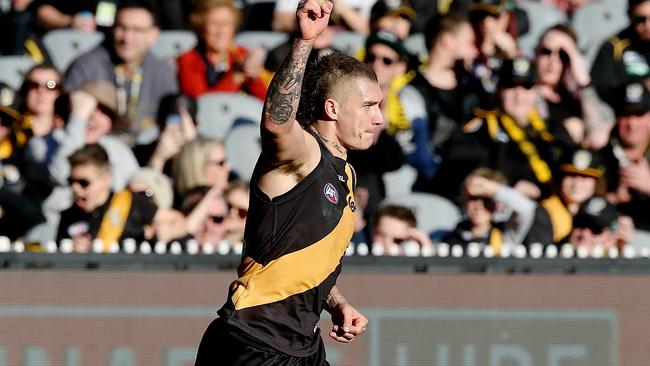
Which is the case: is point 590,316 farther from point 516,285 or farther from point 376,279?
point 376,279

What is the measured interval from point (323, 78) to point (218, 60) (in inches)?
140

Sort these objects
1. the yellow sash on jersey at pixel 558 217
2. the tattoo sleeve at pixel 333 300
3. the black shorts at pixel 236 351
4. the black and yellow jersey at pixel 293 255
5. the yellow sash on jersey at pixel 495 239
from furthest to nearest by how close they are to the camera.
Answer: the yellow sash on jersey at pixel 558 217, the yellow sash on jersey at pixel 495 239, the tattoo sleeve at pixel 333 300, the black shorts at pixel 236 351, the black and yellow jersey at pixel 293 255

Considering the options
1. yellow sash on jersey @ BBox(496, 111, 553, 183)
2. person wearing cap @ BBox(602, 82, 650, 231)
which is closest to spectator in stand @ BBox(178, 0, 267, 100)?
yellow sash on jersey @ BBox(496, 111, 553, 183)

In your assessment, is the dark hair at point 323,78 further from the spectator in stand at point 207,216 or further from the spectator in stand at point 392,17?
the spectator in stand at point 392,17

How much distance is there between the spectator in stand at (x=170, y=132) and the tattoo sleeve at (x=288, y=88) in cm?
340

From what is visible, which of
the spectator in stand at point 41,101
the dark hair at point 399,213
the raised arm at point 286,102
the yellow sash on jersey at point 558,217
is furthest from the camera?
the spectator in stand at point 41,101

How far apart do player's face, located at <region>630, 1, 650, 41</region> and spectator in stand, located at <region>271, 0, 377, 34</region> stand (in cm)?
172

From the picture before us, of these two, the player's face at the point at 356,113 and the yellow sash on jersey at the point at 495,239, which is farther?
the yellow sash on jersey at the point at 495,239

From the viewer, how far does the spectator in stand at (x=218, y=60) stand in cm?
755

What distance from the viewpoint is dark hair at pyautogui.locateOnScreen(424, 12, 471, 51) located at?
762cm

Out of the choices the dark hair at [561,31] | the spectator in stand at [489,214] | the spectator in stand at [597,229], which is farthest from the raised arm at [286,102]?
the dark hair at [561,31]

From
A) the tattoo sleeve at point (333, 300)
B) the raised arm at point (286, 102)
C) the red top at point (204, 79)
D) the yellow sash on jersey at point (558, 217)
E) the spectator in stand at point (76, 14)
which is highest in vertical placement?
the spectator in stand at point (76, 14)

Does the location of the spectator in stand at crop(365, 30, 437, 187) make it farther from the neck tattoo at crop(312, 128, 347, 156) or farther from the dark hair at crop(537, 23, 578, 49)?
the neck tattoo at crop(312, 128, 347, 156)

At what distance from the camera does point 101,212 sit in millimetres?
6680
